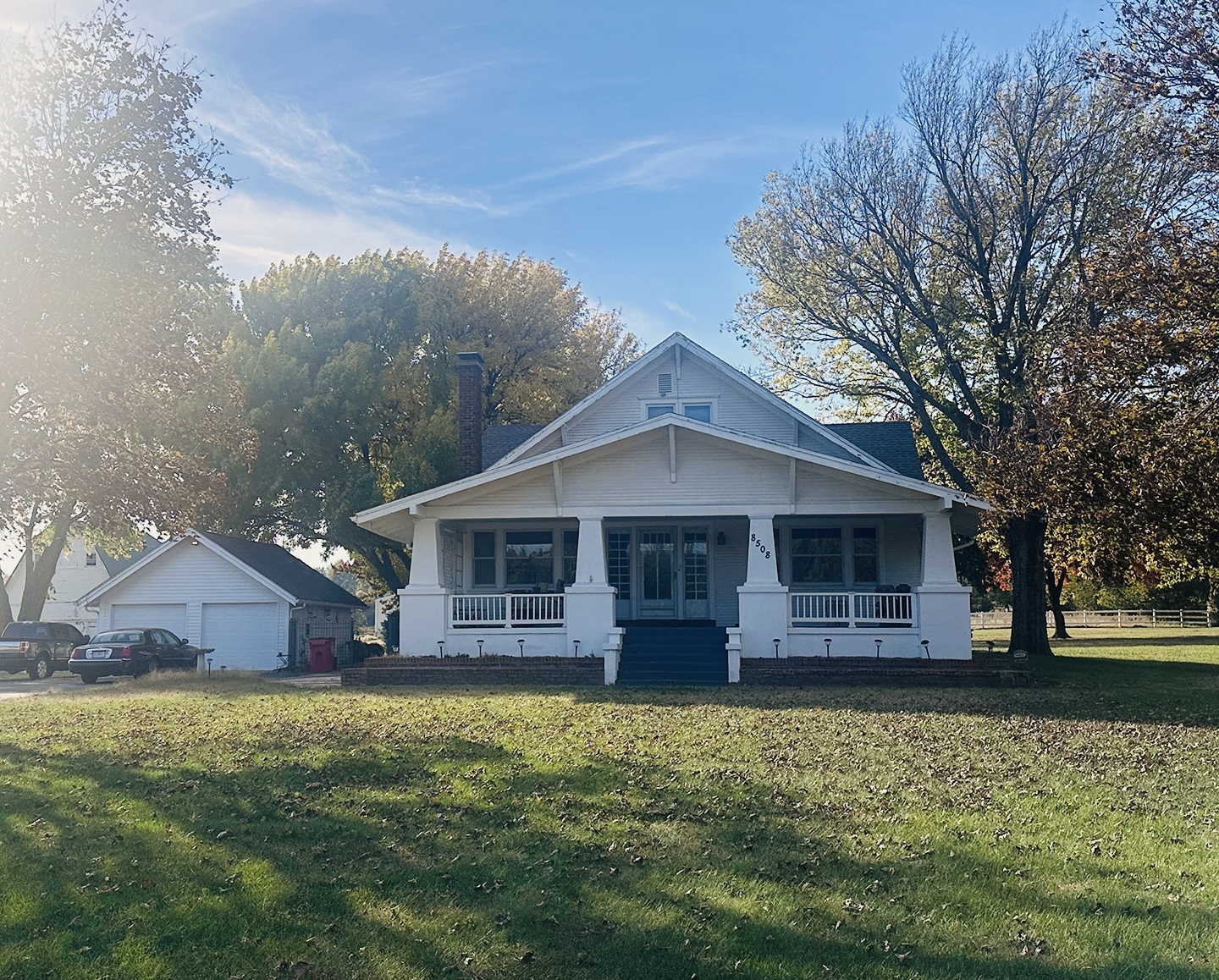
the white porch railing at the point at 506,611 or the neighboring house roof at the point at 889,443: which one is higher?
the neighboring house roof at the point at 889,443

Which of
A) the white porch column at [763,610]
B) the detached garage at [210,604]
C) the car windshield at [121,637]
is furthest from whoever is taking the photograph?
the detached garage at [210,604]

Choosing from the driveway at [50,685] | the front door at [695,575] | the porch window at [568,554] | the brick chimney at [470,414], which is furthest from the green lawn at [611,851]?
the brick chimney at [470,414]

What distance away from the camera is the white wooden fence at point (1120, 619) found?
181 ft

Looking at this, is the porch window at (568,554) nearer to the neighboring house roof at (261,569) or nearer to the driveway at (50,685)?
the neighboring house roof at (261,569)

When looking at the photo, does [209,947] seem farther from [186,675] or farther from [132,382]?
[186,675]

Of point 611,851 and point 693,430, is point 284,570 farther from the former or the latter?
point 611,851

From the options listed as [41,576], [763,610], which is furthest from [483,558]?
[41,576]

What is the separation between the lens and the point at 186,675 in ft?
83.3

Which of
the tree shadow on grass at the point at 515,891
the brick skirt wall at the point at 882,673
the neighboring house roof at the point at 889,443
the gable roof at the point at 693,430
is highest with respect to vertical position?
the neighboring house roof at the point at 889,443

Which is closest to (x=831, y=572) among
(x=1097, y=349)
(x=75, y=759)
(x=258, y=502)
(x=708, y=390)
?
(x=708, y=390)

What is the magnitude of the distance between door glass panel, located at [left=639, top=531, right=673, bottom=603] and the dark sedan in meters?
13.0

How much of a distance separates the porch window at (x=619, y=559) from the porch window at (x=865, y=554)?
527 centimetres

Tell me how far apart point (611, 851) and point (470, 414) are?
21.6m

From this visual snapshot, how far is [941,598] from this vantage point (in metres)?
20.9
